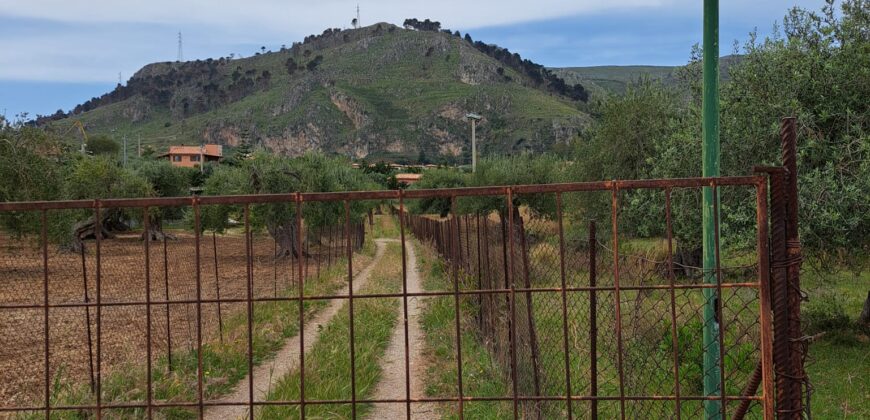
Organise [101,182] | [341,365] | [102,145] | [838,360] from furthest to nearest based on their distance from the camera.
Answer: [102,145], [101,182], [838,360], [341,365]

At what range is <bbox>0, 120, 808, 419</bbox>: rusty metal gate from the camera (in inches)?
150

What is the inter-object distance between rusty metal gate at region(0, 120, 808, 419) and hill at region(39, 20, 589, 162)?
301 ft

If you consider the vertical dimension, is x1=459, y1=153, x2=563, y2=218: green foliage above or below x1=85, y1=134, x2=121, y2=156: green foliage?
below

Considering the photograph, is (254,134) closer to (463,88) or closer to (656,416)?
(463,88)

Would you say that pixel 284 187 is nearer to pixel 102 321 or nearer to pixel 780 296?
pixel 102 321

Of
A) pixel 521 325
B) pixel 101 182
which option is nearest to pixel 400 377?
pixel 521 325

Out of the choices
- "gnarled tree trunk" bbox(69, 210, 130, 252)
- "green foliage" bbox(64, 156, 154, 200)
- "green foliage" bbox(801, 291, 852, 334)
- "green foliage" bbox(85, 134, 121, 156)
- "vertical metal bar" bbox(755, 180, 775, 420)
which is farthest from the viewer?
"green foliage" bbox(85, 134, 121, 156)

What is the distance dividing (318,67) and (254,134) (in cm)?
3288

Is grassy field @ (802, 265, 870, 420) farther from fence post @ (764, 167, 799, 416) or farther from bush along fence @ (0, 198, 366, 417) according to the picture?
bush along fence @ (0, 198, 366, 417)

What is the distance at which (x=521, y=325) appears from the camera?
30.9 feet

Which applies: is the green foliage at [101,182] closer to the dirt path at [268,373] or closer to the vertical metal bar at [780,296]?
the dirt path at [268,373]

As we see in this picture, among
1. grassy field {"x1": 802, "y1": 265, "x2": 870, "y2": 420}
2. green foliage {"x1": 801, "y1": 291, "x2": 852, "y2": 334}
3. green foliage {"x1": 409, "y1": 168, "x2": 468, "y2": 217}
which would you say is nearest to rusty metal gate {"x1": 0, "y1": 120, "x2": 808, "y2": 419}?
grassy field {"x1": 802, "y1": 265, "x2": 870, "y2": 420}

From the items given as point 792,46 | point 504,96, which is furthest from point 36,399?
point 504,96

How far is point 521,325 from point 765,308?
5783 millimetres
